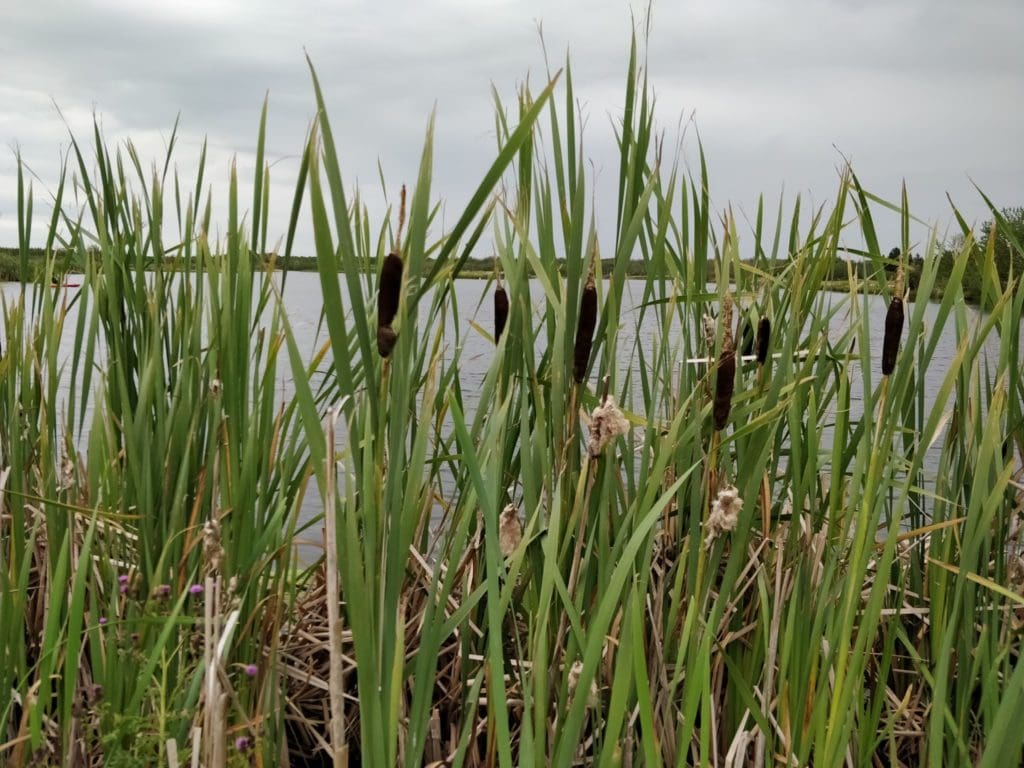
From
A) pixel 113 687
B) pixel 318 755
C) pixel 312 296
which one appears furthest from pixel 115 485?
pixel 312 296

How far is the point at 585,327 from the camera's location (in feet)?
4.35

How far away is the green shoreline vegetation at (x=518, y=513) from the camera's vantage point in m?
1.23

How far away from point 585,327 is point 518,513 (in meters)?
0.57

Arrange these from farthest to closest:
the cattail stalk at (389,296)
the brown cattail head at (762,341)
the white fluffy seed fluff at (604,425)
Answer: the brown cattail head at (762,341), the white fluffy seed fluff at (604,425), the cattail stalk at (389,296)

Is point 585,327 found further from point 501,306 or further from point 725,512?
point 725,512

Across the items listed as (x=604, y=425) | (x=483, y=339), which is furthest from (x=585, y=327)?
(x=483, y=339)

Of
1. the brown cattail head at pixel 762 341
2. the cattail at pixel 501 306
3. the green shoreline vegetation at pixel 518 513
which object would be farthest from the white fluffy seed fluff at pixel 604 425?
the brown cattail head at pixel 762 341

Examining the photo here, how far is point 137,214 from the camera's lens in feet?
7.29

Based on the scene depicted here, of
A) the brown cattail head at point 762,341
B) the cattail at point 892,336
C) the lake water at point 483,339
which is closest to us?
the cattail at point 892,336

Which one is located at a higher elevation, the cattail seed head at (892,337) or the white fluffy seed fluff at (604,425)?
the cattail seed head at (892,337)

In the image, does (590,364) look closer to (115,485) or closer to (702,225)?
(702,225)

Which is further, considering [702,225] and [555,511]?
[702,225]

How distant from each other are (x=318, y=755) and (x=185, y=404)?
0.92 m

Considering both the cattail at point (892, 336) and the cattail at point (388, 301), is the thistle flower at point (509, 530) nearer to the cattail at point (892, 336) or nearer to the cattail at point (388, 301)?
the cattail at point (388, 301)
